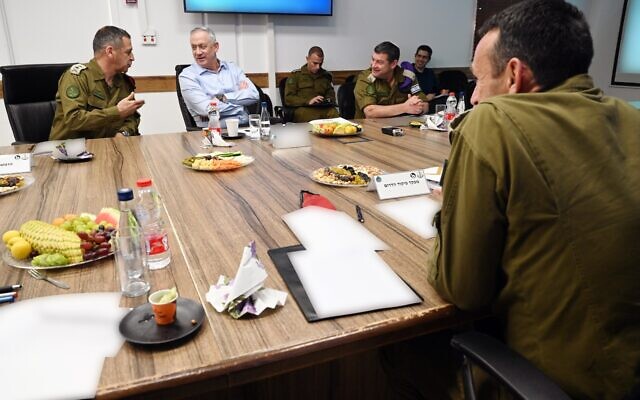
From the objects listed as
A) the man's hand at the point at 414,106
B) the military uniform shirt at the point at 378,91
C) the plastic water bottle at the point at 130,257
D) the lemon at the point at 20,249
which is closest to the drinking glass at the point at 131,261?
the plastic water bottle at the point at 130,257

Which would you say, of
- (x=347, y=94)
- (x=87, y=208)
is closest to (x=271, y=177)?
(x=87, y=208)

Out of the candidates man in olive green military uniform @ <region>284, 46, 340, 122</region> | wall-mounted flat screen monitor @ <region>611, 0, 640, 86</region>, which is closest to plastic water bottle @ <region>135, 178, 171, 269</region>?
man in olive green military uniform @ <region>284, 46, 340, 122</region>

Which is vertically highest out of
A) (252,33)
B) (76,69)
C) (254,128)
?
(252,33)

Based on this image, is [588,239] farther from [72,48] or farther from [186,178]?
[72,48]

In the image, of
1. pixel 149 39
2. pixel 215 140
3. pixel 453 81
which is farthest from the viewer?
pixel 453 81

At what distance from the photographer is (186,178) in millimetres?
1646

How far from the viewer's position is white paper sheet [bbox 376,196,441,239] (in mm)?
1165

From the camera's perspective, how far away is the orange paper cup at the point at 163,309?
0.73 m

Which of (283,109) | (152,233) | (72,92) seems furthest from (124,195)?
(283,109)

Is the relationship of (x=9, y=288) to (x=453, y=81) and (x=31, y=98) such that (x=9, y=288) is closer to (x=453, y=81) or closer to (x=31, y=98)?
(x=31, y=98)

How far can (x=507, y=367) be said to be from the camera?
71 centimetres

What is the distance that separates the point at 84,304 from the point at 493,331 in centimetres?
82

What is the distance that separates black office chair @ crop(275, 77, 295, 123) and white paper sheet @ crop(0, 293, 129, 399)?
141 inches

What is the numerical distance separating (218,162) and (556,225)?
1.30m
